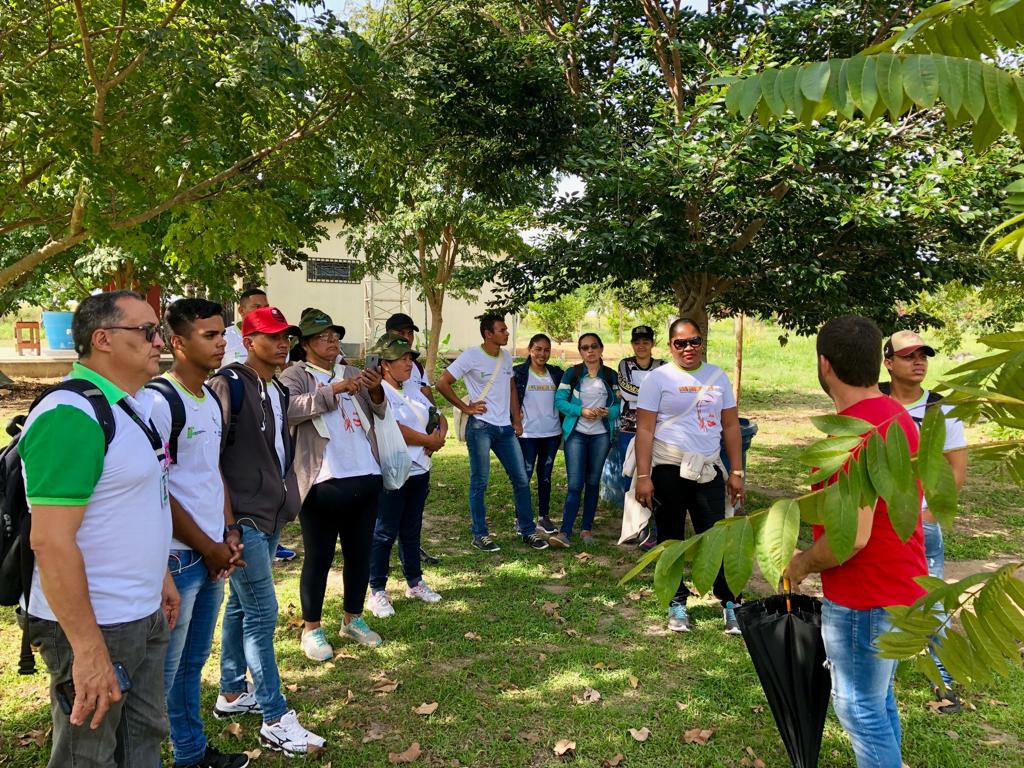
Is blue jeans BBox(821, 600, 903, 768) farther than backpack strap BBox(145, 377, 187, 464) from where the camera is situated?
No

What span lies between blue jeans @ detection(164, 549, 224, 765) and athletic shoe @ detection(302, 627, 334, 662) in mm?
1106

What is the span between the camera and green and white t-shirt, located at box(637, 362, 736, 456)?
15.1 feet

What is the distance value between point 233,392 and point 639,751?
8.39 feet

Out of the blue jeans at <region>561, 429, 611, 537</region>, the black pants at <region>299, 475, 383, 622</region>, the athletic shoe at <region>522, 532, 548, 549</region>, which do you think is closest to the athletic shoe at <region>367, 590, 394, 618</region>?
the black pants at <region>299, 475, 383, 622</region>

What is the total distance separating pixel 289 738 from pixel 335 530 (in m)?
1.15

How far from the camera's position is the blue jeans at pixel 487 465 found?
6414 mm

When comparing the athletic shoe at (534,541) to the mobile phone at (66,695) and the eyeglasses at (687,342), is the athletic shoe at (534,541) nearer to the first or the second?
the eyeglasses at (687,342)

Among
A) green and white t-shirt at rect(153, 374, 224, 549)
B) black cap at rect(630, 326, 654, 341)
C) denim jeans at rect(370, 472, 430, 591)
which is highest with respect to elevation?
black cap at rect(630, 326, 654, 341)

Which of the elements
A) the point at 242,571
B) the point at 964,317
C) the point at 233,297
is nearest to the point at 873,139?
the point at 242,571

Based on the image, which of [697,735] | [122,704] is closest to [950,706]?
[697,735]

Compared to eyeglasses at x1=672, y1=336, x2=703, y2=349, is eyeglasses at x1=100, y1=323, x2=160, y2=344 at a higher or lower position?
higher

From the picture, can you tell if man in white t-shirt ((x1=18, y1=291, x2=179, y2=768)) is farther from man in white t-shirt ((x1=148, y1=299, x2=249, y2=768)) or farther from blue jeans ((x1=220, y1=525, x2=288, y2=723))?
blue jeans ((x1=220, y1=525, x2=288, y2=723))

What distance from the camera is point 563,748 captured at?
3.45 m

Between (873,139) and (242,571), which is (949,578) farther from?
(242,571)
